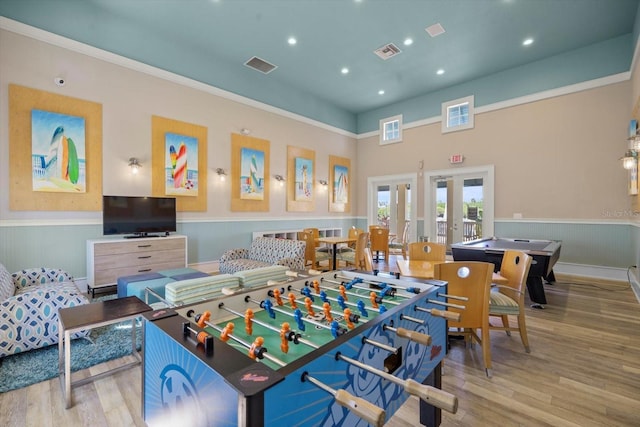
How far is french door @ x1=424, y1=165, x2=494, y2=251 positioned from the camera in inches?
255

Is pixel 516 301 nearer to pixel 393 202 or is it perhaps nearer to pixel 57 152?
pixel 393 202

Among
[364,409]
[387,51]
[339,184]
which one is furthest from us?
[339,184]

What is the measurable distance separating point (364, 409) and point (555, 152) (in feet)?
22.7

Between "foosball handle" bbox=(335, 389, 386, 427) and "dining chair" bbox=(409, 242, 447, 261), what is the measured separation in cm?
299

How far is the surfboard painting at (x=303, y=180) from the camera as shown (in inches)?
284

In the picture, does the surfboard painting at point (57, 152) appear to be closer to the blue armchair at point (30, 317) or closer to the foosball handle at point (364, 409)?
the blue armchair at point (30, 317)

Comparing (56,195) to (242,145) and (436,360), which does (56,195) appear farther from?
(436,360)

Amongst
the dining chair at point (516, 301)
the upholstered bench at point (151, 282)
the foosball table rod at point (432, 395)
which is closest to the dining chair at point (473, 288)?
the dining chair at point (516, 301)

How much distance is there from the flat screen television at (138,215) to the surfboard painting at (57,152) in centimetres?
51

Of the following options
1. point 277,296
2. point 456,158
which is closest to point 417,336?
point 277,296

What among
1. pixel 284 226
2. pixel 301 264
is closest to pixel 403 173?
pixel 284 226

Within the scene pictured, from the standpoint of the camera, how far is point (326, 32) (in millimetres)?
4844

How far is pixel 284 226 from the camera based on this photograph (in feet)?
22.9

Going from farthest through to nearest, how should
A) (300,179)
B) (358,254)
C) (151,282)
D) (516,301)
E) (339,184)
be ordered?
(339,184), (300,179), (358,254), (151,282), (516,301)
